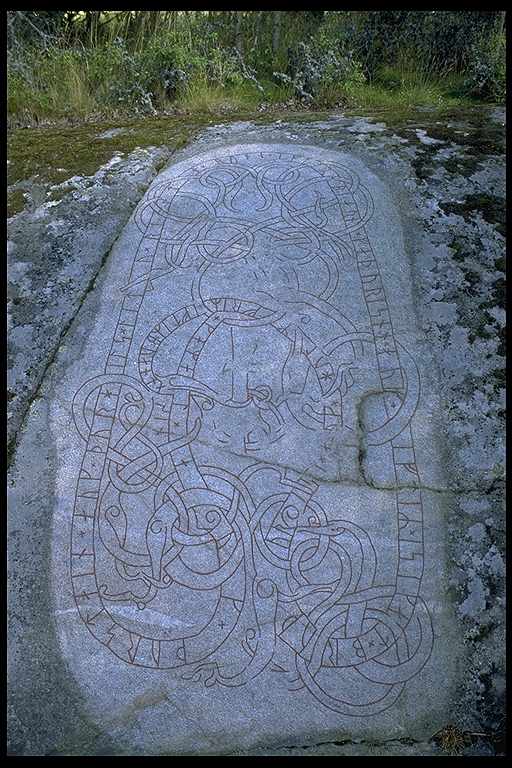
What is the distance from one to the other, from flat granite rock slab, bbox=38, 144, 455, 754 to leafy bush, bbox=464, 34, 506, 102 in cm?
272

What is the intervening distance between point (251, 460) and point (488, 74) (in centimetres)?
425

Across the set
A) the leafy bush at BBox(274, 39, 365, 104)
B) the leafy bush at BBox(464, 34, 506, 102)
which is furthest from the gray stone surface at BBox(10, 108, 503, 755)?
the leafy bush at BBox(464, 34, 506, 102)

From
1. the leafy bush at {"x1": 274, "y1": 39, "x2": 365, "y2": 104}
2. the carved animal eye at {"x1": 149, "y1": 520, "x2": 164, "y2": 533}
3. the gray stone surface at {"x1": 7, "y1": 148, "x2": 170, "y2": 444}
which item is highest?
the leafy bush at {"x1": 274, "y1": 39, "x2": 365, "y2": 104}

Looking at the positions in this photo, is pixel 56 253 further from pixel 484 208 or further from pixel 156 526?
pixel 484 208

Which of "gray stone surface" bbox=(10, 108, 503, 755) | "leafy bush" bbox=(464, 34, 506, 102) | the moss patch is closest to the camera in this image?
"gray stone surface" bbox=(10, 108, 503, 755)

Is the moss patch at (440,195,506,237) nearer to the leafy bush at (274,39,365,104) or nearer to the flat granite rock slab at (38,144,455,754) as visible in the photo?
the flat granite rock slab at (38,144,455,754)

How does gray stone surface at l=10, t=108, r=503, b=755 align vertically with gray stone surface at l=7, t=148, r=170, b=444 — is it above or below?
below

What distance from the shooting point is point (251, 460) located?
2.89 meters

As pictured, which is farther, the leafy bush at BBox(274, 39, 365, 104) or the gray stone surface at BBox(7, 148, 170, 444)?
the leafy bush at BBox(274, 39, 365, 104)

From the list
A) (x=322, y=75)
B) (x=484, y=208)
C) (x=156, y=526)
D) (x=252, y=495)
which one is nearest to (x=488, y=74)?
(x=322, y=75)

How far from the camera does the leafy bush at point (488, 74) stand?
559 cm

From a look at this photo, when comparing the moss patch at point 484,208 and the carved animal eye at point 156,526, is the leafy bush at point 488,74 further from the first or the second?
the carved animal eye at point 156,526

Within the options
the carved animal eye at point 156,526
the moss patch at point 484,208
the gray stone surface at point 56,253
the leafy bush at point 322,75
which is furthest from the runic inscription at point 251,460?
the leafy bush at point 322,75

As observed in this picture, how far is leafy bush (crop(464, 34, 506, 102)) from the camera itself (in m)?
5.59
